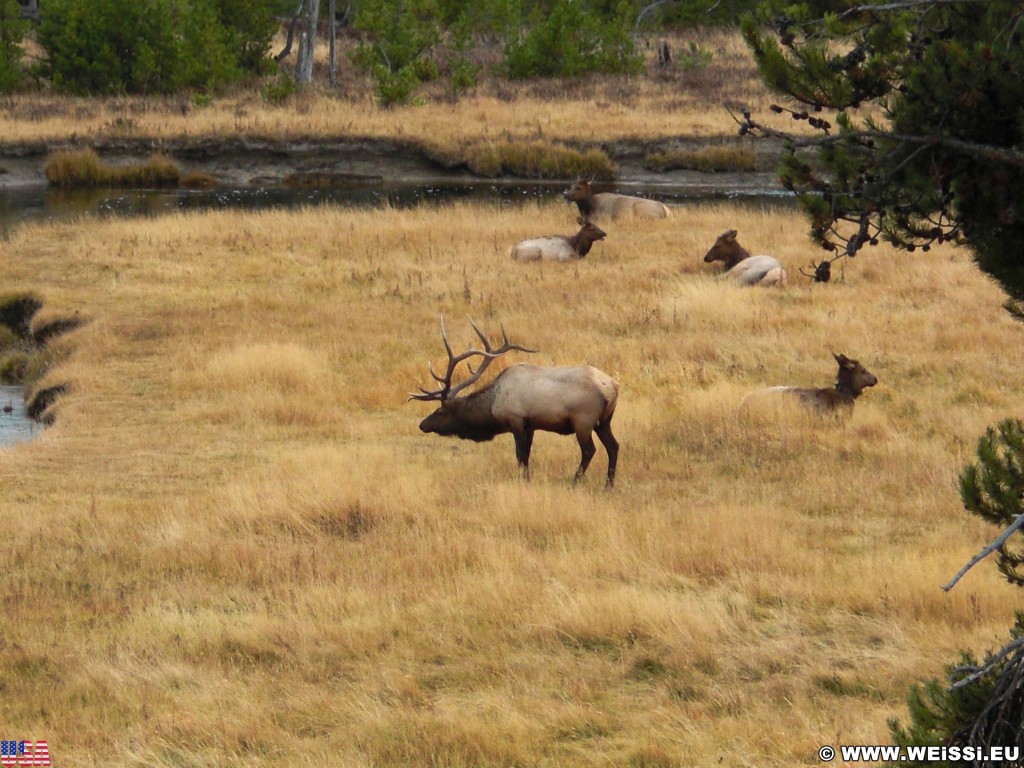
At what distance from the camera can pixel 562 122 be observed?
39.0 metres

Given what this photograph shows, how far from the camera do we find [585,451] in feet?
36.7

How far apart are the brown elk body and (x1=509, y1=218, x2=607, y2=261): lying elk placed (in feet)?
29.6

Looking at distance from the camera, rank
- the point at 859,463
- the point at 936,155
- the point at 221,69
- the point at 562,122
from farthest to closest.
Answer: the point at 221,69 < the point at 562,122 < the point at 859,463 < the point at 936,155

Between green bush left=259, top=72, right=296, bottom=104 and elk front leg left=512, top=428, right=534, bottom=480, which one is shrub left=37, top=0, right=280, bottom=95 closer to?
green bush left=259, top=72, right=296, bottom=104

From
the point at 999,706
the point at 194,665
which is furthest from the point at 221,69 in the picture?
the point at 999,706

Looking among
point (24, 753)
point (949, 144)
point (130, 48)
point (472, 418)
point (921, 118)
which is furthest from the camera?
point (130, 48)

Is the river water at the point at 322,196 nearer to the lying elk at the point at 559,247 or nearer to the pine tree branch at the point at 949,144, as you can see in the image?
the lying elk at the point at 559,247

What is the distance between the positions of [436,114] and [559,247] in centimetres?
1886

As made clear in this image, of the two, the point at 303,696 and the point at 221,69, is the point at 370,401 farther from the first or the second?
the point at 221,69

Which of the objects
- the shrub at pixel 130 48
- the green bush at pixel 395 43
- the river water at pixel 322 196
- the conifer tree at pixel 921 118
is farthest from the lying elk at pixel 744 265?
the shrub at pixel 130 48

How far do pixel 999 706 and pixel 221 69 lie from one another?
40519 mm

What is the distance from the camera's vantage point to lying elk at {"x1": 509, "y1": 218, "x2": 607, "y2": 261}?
72.8 feet

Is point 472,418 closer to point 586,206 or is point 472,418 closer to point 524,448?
point 524,448

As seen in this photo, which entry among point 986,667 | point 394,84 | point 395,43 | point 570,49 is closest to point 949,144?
point 986,667
